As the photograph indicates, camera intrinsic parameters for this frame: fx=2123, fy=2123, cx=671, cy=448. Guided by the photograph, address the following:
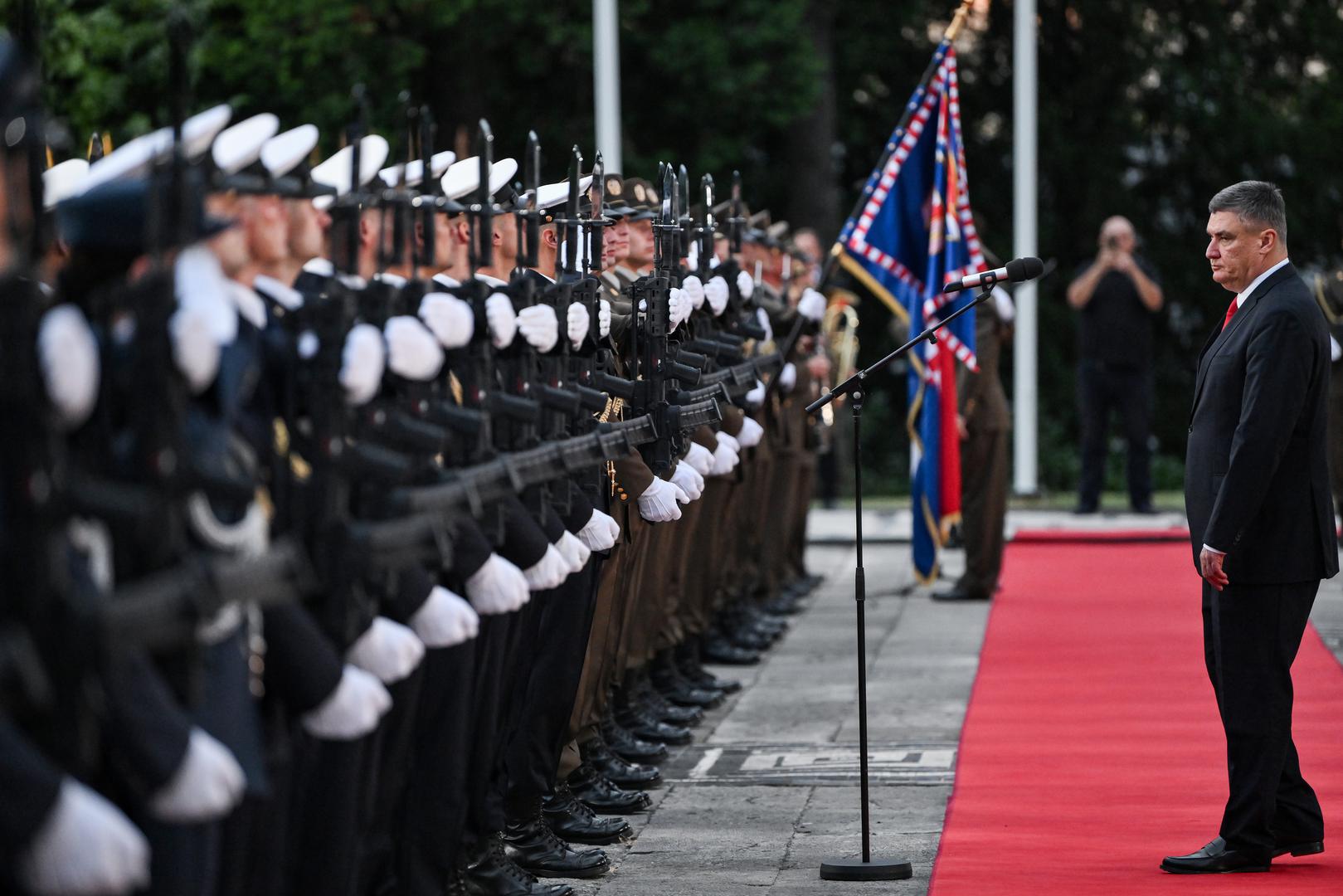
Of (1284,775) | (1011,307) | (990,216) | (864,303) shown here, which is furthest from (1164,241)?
(1284,775)

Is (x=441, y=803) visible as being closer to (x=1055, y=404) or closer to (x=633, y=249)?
(x=633, y=249)

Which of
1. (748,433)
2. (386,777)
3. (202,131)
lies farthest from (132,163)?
(748,433)

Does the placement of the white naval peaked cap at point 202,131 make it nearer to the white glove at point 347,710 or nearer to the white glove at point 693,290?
the white glove at point 347,710

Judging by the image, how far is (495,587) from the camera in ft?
17.4

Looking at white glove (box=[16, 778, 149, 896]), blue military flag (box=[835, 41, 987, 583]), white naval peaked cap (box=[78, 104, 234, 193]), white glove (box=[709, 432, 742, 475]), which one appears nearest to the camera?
white glove (box=[16, 778, 149, 896])

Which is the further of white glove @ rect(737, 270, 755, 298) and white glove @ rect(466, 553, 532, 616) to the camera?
white glove @ rect(737, 270, 755, 298)

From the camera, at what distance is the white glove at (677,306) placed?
7.76 metres

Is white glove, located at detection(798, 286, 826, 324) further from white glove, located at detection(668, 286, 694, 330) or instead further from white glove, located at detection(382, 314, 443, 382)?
white glove, located at detection(382, 314, 443, 382)

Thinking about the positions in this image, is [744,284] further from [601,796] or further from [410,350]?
[410,350]

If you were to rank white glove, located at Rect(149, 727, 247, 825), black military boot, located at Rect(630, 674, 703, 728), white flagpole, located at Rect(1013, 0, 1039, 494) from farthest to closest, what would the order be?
white flagpole, located at Rect(1013, 0, 1039, 494), black military boot, located at Rect(630, 674, 703, 728), white glove, located at Rect(149, 727, 247, 825)

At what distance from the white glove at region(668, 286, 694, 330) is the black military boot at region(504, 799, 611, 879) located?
6.79 ft

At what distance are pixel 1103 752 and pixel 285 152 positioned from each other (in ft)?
14.9

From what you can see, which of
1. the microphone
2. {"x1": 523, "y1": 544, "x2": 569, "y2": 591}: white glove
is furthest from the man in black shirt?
{"x1": 523, "y1": 544, "x2": 569, "y2": 591}: white glove

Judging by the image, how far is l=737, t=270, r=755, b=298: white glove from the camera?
9859mm
